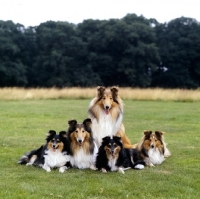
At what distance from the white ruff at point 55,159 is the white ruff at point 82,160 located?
140mm

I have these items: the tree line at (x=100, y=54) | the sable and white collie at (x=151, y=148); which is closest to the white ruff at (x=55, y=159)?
the sable and white collie at (x=151, y=148)

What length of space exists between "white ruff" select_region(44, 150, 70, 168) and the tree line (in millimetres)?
33892

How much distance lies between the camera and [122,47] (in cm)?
4306

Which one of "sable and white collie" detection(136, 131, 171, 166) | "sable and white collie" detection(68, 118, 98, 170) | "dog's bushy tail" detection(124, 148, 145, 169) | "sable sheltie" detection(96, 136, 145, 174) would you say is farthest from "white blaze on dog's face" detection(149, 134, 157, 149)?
"sable and white collie" detection(68, 118, 98, 170)

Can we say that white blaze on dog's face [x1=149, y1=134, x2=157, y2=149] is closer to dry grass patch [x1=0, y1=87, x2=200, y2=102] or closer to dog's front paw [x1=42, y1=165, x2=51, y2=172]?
dog's front paw [x1=42, y1=165, x2=51, y2=172]

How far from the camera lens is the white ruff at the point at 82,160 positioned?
258 inches

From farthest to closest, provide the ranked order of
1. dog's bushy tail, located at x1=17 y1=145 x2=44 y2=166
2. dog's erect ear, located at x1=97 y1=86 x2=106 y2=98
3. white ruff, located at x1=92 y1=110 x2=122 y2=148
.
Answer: white ruff, located at x1=92 y1=110 x2=122 y2=148, dog's erect ear, located at x1=97 y1=86 x2=106 y2=98, dog's bushy tail, located at x1=17 y1=145 x2=44 y2=166

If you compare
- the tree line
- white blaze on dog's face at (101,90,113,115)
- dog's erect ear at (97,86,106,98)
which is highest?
the tree line

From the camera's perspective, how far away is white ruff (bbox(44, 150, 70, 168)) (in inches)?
256

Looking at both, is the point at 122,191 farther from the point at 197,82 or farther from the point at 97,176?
the point at 197,82

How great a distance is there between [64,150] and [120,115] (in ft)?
4.53

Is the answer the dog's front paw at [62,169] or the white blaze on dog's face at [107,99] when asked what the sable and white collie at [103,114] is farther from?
the dog's front paw at [62,169]

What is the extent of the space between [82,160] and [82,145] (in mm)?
267

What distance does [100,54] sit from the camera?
42.9m
